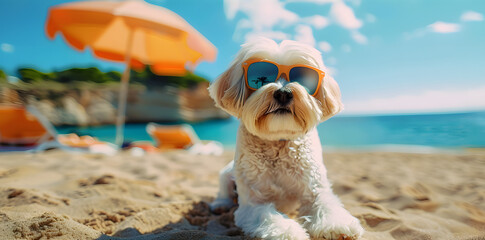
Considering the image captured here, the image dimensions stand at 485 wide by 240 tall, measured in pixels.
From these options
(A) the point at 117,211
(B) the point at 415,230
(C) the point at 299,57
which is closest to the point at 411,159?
(B) the point at 415,230

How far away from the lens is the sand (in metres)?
1.71

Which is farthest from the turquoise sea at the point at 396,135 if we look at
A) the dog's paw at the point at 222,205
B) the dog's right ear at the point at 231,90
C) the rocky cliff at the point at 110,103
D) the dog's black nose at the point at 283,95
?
the dog's black nose at the point at 283,95

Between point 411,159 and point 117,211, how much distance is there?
19.2 ft

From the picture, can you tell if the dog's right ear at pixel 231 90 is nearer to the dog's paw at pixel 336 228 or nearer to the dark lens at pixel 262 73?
the dark lens at pixel 262 73

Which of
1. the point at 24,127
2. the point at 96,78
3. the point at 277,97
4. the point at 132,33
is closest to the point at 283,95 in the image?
the point at 277,97

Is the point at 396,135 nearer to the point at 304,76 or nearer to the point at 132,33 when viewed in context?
the point at 132,33

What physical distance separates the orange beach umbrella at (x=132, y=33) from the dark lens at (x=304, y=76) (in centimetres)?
436

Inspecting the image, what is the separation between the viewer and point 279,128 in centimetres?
167

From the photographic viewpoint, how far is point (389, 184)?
327cm

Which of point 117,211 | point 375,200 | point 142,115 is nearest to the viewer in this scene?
point 117,211

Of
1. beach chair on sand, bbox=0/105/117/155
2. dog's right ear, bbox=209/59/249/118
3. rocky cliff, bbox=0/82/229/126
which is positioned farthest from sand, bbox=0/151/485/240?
rocky cliff, bbox=0/82/229/126

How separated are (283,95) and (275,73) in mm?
208

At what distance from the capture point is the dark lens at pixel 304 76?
5.77 ft

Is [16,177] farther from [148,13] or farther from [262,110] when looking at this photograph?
[148,13]
